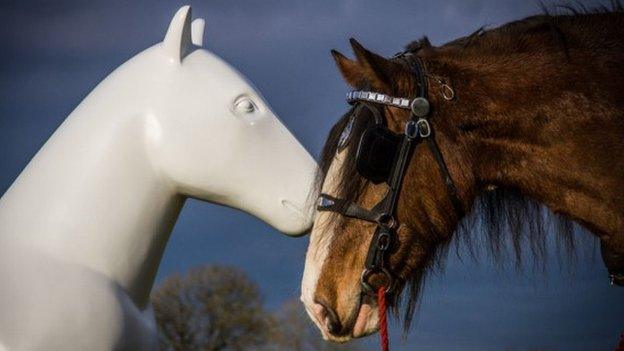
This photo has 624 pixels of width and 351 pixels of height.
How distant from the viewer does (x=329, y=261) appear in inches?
75.7

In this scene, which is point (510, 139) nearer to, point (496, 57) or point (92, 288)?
point (496, 57)

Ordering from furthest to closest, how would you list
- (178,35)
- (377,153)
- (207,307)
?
(207,307), (178,35), (377,153)

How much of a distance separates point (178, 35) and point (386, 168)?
4.47ft

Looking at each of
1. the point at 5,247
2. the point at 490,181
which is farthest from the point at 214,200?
the point at 490,181

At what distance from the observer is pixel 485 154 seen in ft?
6.53

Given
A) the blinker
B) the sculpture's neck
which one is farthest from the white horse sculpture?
the blinker

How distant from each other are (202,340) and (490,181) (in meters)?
4.62

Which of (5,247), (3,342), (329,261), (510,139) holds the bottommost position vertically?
(3,342)

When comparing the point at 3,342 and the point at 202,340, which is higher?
the point at 3,342

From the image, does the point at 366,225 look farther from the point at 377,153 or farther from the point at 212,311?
the point at 212,311

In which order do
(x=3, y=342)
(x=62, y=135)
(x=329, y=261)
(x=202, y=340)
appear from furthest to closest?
(x=202, y=340) → (x=62, y=135) → (x=3, y=342) → (x=329, y=261)

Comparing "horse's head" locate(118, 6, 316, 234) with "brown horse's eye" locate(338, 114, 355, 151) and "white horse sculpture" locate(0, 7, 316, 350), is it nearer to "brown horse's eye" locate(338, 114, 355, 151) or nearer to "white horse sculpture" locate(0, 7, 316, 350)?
"white horse sculpture" locate(0, 7, 316, 350)

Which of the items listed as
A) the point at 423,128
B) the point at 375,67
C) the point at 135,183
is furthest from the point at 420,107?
the point at 135,183

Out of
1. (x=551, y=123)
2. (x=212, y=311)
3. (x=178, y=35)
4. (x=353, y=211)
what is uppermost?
(x=178, y=35)
